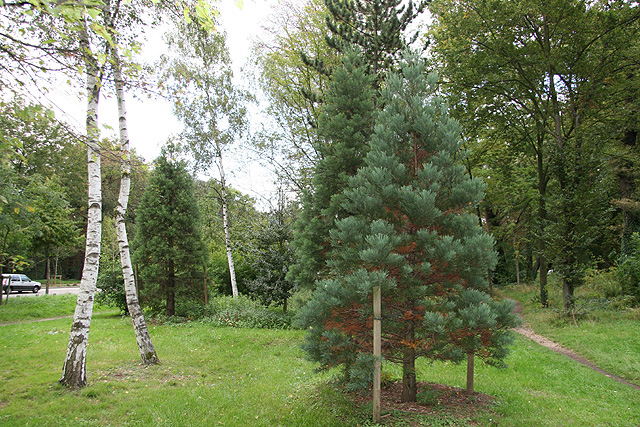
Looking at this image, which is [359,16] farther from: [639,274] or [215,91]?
[639,274]

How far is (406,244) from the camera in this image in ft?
15.7

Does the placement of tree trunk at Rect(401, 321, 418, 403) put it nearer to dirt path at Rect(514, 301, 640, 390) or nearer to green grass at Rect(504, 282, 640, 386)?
dirt path at Rect(514, 301, 640, 390)

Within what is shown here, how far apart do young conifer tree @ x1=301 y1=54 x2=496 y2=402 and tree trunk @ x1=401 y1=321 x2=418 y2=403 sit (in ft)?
0.04

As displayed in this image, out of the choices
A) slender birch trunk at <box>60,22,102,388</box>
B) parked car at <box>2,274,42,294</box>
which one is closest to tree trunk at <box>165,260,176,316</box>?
slender birch trunk at <box>60,22,102,388</box>

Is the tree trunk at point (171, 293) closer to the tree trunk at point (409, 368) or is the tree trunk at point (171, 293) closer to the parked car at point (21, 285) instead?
the tree trunk at point (409, 368)

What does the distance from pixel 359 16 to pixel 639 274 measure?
11576 millimetres

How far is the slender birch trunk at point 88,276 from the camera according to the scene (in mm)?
5852

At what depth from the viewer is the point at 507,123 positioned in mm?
17469

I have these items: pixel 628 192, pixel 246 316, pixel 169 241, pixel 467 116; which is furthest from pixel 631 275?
pixel 169 241

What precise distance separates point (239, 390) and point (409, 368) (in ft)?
9.21

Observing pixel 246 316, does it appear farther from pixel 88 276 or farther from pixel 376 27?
pixel 376 27

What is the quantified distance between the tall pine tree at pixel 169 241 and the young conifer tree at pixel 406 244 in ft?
31.5

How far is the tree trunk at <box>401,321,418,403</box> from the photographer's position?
490 cm

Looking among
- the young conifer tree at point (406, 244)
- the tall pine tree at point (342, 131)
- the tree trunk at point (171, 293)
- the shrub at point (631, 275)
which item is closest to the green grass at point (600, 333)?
the shrub at point (631, 275)
